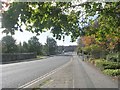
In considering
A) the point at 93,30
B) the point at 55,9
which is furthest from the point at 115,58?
the point at 55,9

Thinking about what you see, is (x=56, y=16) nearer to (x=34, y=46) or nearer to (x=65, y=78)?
(x=65, y=78)

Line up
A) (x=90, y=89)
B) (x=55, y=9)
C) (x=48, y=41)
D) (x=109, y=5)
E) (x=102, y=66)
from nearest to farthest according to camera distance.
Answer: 1. (x=55, y=9)
2. (x=90, y=89)
3. (x=109, y=5)
4. (x=102, y=66)
5. (x=48, y=41)

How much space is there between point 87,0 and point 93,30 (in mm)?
4663

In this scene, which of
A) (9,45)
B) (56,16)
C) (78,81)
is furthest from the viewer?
(9,45)

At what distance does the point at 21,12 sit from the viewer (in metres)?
11.8

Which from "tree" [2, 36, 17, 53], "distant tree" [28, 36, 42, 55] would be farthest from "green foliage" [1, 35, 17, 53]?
"distant tree" [28, 36, 42, 55]

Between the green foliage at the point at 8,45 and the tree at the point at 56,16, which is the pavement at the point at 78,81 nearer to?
the tree at the point at 56,16

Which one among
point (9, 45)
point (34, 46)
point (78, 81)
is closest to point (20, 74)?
point (78, 81)

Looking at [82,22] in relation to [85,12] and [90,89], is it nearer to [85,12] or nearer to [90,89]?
A: [85,12]

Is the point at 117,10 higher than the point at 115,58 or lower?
higher

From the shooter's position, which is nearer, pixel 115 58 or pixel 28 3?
pixel 28 3

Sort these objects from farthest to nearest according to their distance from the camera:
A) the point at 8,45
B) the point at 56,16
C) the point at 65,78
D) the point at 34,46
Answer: the point at 34,46
the point at 8,45
the point at 65,78
the point at 56,16

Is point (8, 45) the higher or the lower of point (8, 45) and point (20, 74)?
the higher

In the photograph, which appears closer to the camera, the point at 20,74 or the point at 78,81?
the point at 78,81
